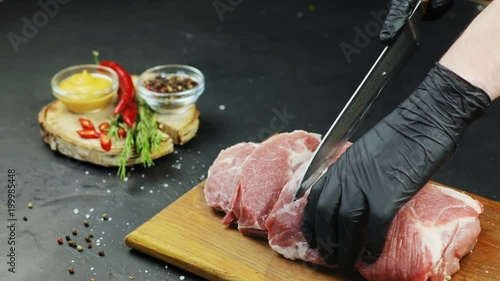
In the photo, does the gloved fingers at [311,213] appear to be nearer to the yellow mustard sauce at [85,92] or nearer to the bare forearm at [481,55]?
the bare forearm at [481,55]

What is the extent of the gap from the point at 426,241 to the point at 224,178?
32.7 inches

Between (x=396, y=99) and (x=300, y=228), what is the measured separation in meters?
1.43

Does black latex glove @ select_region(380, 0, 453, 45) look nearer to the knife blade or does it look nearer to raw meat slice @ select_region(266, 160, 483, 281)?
the knife blade

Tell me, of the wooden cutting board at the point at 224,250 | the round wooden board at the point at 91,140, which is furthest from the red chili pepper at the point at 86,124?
the wooden cutting board at the point at 224,250

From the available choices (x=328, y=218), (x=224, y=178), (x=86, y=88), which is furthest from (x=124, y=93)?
(x=328, y=218)

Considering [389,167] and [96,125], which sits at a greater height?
[389,167]

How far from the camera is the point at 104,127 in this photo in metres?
3.27

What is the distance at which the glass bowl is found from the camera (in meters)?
3.36

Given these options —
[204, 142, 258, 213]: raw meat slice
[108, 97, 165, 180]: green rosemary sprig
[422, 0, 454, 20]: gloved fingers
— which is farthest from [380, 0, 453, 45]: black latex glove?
[108, 97, 165, 180]: green rosemary sprig

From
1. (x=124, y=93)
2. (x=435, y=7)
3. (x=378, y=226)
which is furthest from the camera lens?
(x=124, y=93)

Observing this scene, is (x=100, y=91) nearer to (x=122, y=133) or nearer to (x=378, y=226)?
(x=122, y=133)

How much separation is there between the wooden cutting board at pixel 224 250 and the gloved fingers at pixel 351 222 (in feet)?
0.48

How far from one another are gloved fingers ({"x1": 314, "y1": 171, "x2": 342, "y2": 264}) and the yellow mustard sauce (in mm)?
1492

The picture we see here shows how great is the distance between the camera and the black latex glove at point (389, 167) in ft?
7.42
